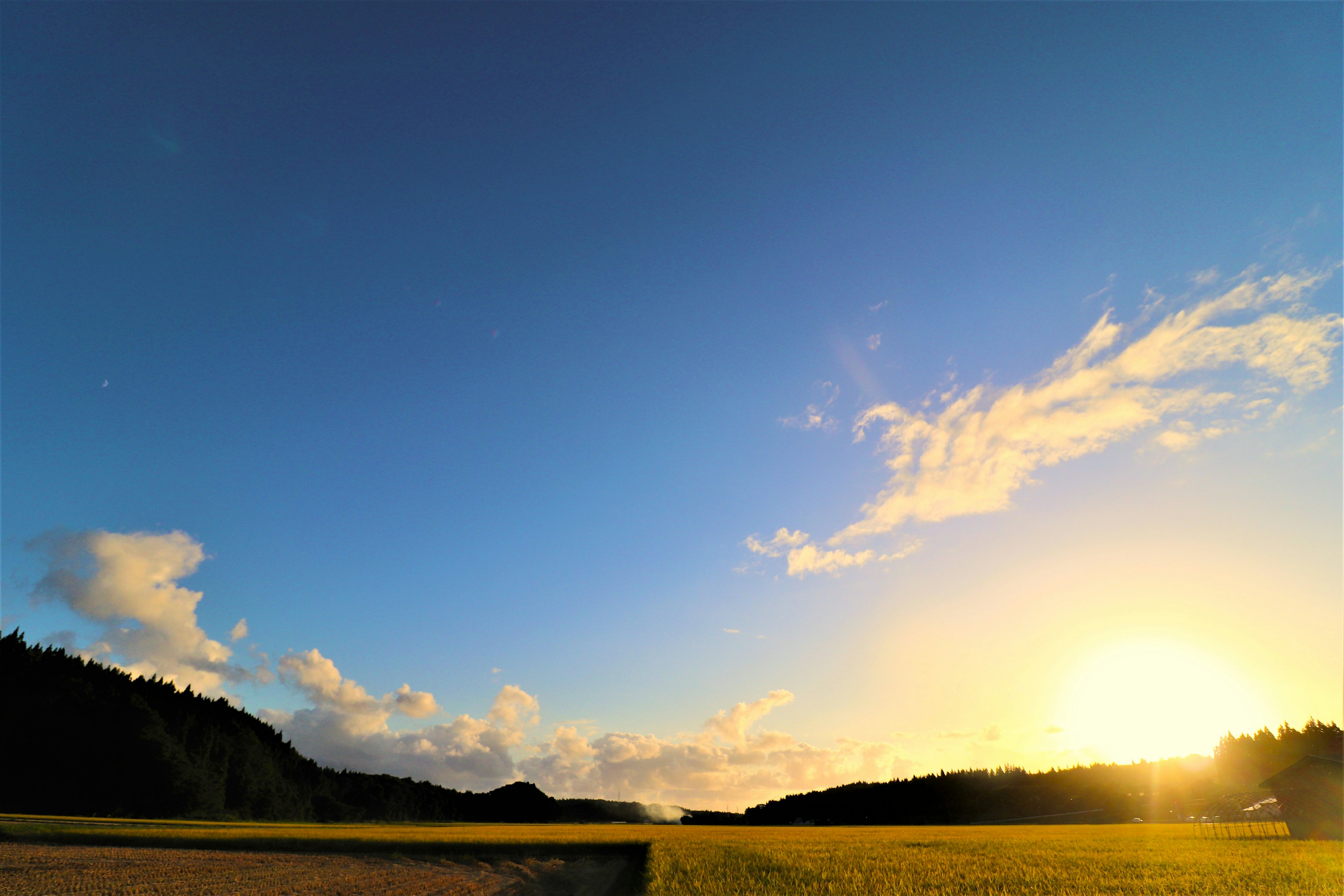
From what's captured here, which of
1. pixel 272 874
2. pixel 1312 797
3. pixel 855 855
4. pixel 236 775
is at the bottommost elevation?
pixel 236 775

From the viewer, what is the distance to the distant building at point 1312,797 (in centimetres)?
3369

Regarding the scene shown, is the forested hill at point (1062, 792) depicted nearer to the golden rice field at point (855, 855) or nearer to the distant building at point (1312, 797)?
the distant building at point (1312, 797)

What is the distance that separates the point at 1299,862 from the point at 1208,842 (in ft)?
43.2

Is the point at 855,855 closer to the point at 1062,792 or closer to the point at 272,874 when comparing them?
the point at 272,874

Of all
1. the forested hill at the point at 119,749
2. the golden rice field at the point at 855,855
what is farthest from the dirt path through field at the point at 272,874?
the forested hill at the point at 119,749

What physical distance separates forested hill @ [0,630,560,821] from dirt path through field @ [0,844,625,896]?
77.9m

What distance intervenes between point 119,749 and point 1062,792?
16225 centimetres

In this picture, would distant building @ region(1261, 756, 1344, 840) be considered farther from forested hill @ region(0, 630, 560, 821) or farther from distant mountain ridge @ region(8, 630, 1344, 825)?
forested hill @ region(0, 630, 560, 821)

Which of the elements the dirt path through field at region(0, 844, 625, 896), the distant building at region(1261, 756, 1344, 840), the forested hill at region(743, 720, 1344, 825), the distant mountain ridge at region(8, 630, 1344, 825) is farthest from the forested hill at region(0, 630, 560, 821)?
the distant building at region(1261, 756, 1344, 840)

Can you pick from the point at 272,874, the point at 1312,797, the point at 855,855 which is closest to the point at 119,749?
the point at 272,874

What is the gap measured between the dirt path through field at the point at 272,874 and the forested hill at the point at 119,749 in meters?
77.9

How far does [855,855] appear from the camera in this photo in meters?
24.0

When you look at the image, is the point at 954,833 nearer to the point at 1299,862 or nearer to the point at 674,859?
the point at 1299,862

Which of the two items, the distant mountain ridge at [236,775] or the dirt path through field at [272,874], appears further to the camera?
the distant mountain ridge at [236,775]
